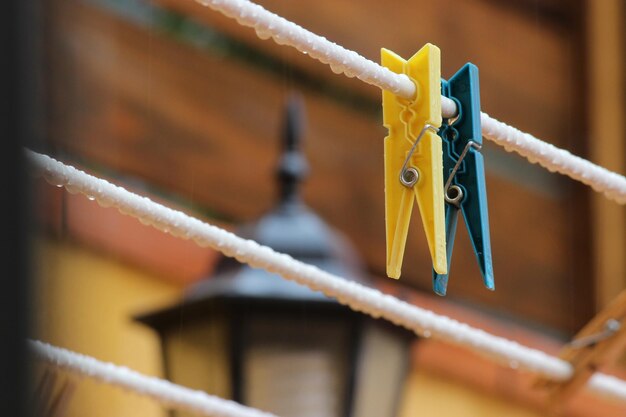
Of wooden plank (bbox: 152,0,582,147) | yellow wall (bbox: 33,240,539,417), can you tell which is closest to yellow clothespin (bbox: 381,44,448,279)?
yellow wall (bbox: 33,240,539,417)

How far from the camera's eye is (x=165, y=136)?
5.33 ft

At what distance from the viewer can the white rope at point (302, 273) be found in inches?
20.0

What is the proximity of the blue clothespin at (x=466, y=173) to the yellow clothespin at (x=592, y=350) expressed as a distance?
1.11 feet

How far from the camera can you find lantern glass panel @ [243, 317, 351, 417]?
87cm

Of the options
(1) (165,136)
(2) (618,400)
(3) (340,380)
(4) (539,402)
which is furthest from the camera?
(4) (539,402)

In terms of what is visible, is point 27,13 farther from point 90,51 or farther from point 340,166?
point 340,166

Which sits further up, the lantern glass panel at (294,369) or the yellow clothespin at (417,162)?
the yellow clothespin at (417,162)

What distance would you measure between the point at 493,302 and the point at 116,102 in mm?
748

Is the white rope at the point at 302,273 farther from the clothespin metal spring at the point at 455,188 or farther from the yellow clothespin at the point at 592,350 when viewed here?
the clothespin metal spring at the point at 455,188

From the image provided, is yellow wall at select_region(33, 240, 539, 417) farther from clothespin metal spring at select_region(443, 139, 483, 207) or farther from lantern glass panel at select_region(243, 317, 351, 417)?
clothespin metal spring at select_region(443, 139, 483, 207)

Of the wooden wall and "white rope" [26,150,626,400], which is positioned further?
the wooden wall

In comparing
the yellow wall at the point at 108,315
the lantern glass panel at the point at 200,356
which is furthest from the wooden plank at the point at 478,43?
the lantern glass panel at the point at 200,356

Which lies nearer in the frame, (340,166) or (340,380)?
(340,380)

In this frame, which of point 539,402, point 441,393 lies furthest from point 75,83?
point 539,402
